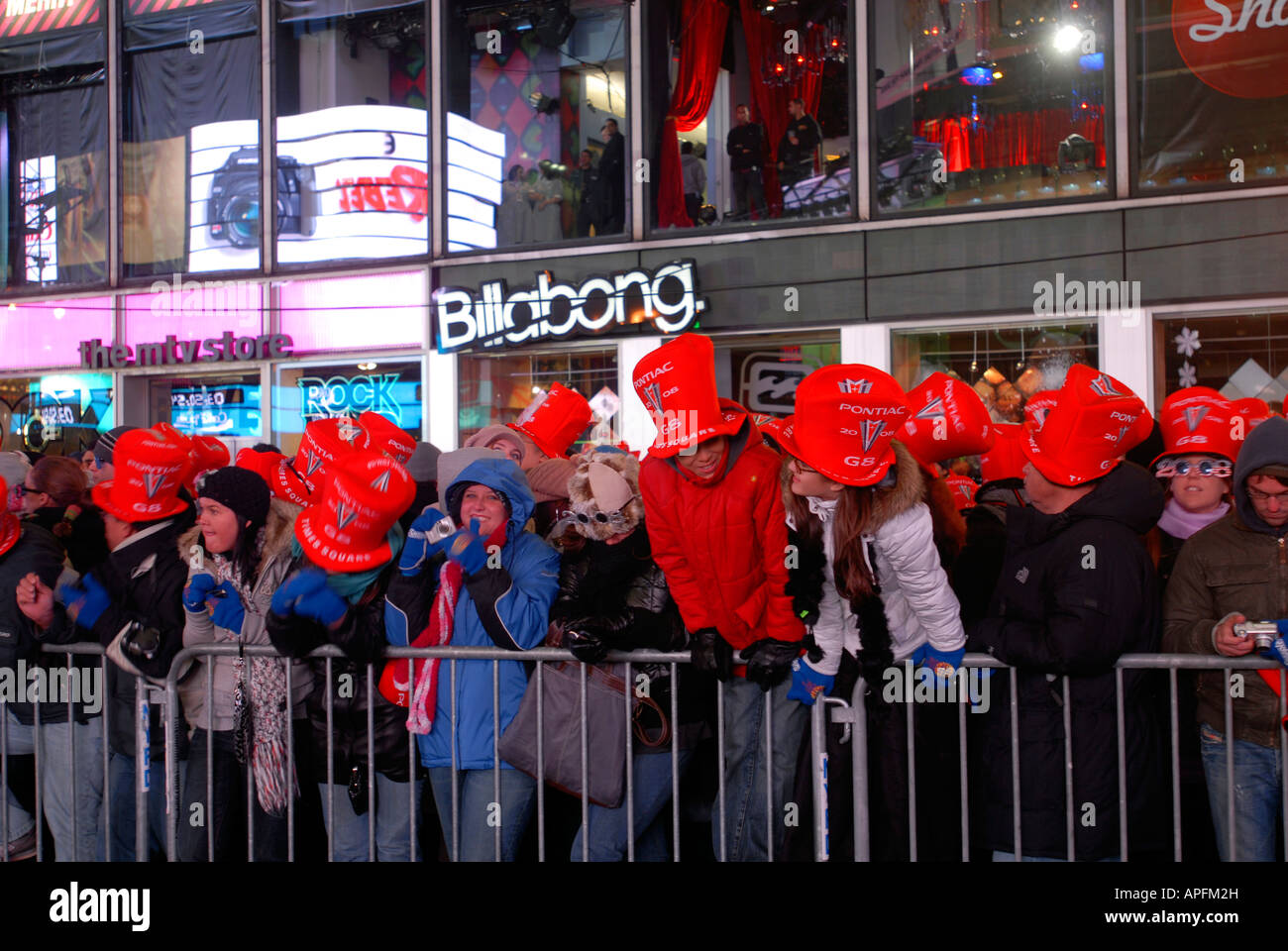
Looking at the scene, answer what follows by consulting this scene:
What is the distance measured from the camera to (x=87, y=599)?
4.84 meters

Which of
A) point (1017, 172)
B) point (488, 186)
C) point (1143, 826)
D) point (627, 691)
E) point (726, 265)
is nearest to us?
point (1143, 826)

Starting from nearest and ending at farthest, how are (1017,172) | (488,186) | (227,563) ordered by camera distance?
1. (227,563)
2. (1017,172)
3. (488,186)

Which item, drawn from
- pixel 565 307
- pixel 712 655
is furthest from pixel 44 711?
pixel 565 307

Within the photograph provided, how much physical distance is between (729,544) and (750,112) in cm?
1000

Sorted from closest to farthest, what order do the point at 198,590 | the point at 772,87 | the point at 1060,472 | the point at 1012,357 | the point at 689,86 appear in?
the point at 1060,472, the point at 198,590, the point at 1012,357, the point at 772,87, the point at 689,86

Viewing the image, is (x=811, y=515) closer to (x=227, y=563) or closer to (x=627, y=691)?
(x=627, y=691)

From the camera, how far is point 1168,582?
411cm

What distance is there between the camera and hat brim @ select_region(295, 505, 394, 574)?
4.21 meters

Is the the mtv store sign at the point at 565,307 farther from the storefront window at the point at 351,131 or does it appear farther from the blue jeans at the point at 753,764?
the blue jeans at the point at 753,764

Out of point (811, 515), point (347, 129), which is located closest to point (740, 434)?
point (811, 515)

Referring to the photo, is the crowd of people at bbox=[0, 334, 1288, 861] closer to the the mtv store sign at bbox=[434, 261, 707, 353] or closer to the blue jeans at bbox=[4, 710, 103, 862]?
the blue jeans at bbox=[4, 710, 103, 862]

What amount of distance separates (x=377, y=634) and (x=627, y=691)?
0.98 metres

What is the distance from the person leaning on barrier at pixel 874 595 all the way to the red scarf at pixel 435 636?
125 centimetres

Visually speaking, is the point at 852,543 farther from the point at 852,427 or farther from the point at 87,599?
the point at 87,599
